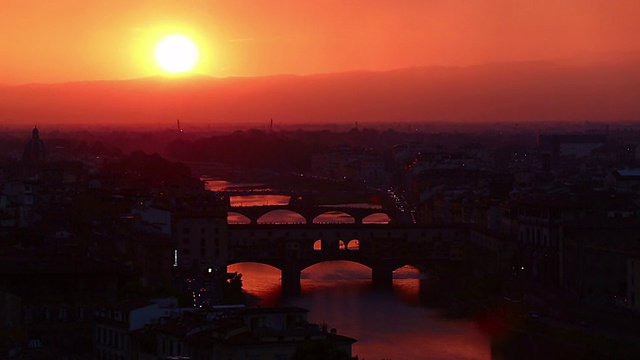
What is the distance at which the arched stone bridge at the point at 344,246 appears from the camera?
2527 cm

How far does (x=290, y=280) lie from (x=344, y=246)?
205 inches

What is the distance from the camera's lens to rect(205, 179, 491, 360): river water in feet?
58.7

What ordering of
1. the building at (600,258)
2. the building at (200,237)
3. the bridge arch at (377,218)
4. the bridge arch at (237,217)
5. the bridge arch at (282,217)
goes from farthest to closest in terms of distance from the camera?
the bridge arch at (282,217) < the bridge arch at (377,218) < the bridge arch at (237,217) < the building at (200,237) < the building at (600,258)

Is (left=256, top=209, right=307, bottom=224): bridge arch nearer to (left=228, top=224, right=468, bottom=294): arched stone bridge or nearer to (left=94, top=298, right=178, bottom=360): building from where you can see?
(left=228, top=224, right=468, bottom=294): arched stone bridge

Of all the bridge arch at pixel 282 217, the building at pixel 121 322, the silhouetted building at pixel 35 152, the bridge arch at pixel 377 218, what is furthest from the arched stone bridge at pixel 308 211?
the building at pixel 121 322

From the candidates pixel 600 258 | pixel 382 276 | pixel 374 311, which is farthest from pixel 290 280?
pixel 600 258

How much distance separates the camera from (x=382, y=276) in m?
25.0

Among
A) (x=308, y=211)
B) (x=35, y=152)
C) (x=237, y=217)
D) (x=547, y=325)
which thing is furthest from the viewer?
(x=35, y=152)

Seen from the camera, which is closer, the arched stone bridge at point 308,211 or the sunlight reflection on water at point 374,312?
the sunlight reflection on water at point 374,312

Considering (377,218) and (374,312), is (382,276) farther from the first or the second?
(377,218)

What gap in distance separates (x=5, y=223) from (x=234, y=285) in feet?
11.3

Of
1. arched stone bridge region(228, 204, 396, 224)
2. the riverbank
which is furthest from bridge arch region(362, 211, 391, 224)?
the riverbank

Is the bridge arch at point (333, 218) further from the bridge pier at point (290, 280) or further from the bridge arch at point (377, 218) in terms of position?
the bridge pier at point (290, 280)

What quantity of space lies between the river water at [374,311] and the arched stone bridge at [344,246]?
254 millimetres
